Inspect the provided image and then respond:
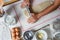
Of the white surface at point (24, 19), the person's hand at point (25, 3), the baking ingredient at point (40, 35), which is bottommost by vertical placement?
the baking ingredient at point (40, 35)

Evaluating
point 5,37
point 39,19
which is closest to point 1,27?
point 5,37

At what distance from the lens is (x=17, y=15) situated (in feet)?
2.41

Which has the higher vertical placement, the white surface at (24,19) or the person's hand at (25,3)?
the person's hand at (25,3)

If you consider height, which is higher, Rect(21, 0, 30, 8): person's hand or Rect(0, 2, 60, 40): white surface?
Rect(21, 0, 30, 8): person's hand

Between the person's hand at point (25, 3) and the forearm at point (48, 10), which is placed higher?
the person's hand at point (25, 3)

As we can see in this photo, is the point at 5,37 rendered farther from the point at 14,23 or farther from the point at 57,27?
the point at 57,27

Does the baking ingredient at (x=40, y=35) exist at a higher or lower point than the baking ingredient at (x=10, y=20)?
lower

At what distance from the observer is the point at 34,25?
2.39 ft

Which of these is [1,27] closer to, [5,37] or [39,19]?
[5,37]

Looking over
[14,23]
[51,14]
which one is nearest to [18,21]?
[14,23]

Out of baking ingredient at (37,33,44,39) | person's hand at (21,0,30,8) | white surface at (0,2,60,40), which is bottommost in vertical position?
baking ingredient at (37,33,44,39)

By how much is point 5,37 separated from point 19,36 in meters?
0.05

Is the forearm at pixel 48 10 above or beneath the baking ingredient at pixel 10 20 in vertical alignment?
above

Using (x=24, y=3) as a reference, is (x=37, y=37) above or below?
below
